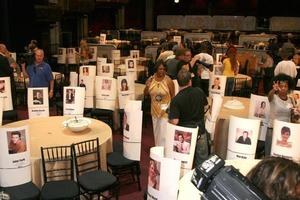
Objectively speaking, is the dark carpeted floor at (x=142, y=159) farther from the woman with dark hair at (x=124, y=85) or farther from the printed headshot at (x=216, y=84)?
the printed headshot at (x=216, y=84)

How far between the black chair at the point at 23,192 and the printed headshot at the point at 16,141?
0.38 m

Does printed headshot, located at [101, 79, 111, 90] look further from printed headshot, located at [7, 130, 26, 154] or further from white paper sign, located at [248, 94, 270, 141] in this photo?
printed headshot, located at [7, 130, 26, 154]

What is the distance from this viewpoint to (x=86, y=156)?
13.8 ft

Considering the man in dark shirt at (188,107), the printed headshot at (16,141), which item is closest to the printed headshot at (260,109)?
the man in dark shirt at (188,107)

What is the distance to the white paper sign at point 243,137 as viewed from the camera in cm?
390

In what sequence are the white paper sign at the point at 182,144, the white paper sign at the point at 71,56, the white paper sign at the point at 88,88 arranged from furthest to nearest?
the white paper sign at the point at 71,56 < the white paper sign at the point at 88,88 < the white paper sign at the point at 182,144

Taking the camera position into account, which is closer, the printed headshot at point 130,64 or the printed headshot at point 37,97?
the printed headshot at point 37,97

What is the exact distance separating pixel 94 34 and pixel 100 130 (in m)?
16.0

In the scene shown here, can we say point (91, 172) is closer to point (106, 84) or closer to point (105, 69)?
point (106, 84)

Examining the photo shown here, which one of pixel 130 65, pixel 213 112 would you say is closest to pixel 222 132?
pixel 213 112

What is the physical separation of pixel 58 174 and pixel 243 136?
6.27 ft

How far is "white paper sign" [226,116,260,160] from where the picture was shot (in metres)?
3.90

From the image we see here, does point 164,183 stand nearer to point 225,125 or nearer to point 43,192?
point 43,192

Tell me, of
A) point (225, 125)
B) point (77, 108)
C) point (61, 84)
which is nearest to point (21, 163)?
point (77, 108)
